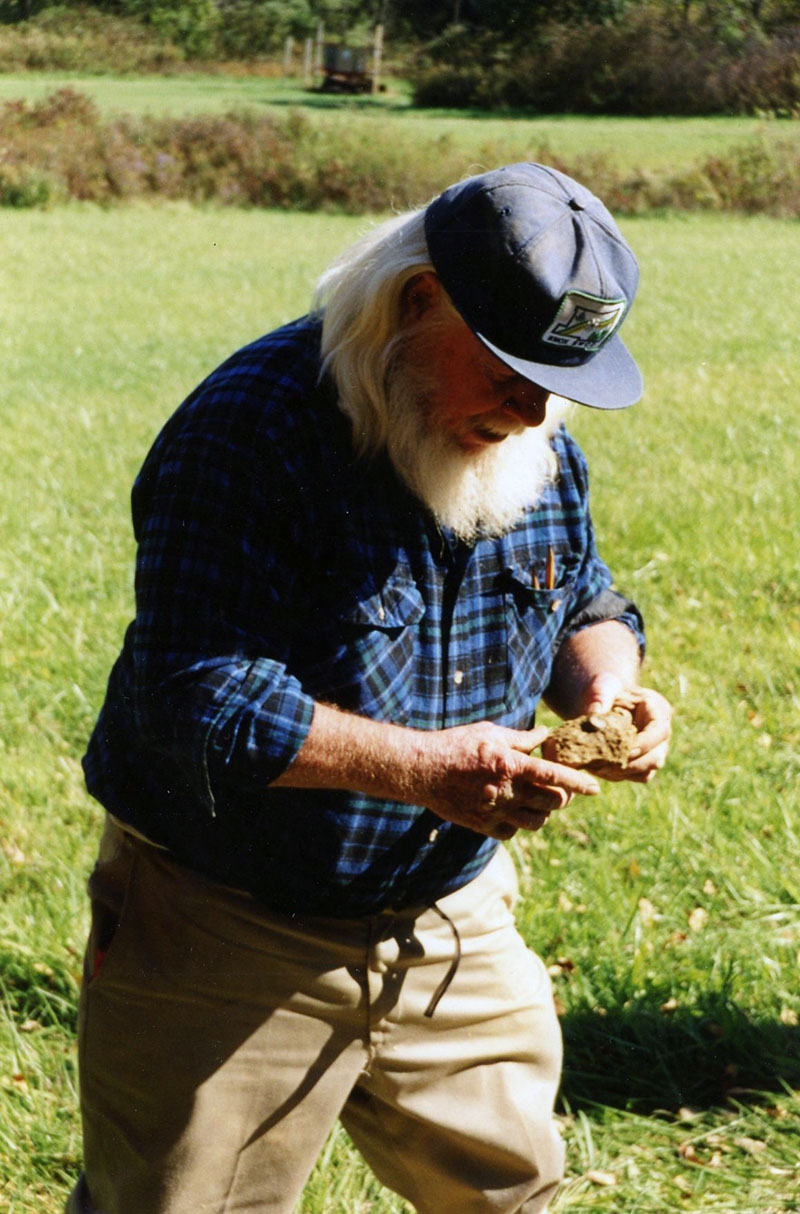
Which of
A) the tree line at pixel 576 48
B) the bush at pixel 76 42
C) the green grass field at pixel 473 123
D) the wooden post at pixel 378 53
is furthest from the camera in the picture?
the wooden post at pixel 378 53

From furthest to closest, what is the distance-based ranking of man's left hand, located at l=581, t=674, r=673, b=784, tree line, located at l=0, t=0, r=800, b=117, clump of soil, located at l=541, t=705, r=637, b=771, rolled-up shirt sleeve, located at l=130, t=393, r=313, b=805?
tree line, located at l=0, t=0, r=800, b=117 → man's left hand, located at l=581, t=674, r=673, b=784 → clump of soil, located at l=541, t=705, r=637, b=771 → rolled-up shirt sleeve, located at l=130, t=393, r=313, b=805

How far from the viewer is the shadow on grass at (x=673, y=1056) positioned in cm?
329

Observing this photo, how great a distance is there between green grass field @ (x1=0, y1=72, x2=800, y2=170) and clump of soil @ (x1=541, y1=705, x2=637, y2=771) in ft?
64.6

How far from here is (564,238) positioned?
6.93 ft

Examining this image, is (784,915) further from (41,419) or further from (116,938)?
(41,419)

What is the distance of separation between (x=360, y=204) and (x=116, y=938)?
23351 mm

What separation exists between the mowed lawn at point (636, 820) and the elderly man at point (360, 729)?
0.70 metres

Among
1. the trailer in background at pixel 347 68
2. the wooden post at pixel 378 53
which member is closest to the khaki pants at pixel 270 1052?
the trailer in background at pixel 347 68

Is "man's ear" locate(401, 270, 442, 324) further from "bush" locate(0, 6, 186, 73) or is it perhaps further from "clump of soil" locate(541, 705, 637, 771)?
"bush" locate(0, 6, 186, 73)

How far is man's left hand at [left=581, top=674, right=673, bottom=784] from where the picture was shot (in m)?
2.43

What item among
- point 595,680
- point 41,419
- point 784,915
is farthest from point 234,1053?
point 41,419

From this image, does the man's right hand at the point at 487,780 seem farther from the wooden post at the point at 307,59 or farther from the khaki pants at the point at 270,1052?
the wooden post at the point at 307,59

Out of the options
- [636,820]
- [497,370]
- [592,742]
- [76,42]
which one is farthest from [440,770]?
[76,42]

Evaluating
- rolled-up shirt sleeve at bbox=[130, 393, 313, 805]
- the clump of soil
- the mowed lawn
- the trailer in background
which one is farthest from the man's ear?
the trailer in background
